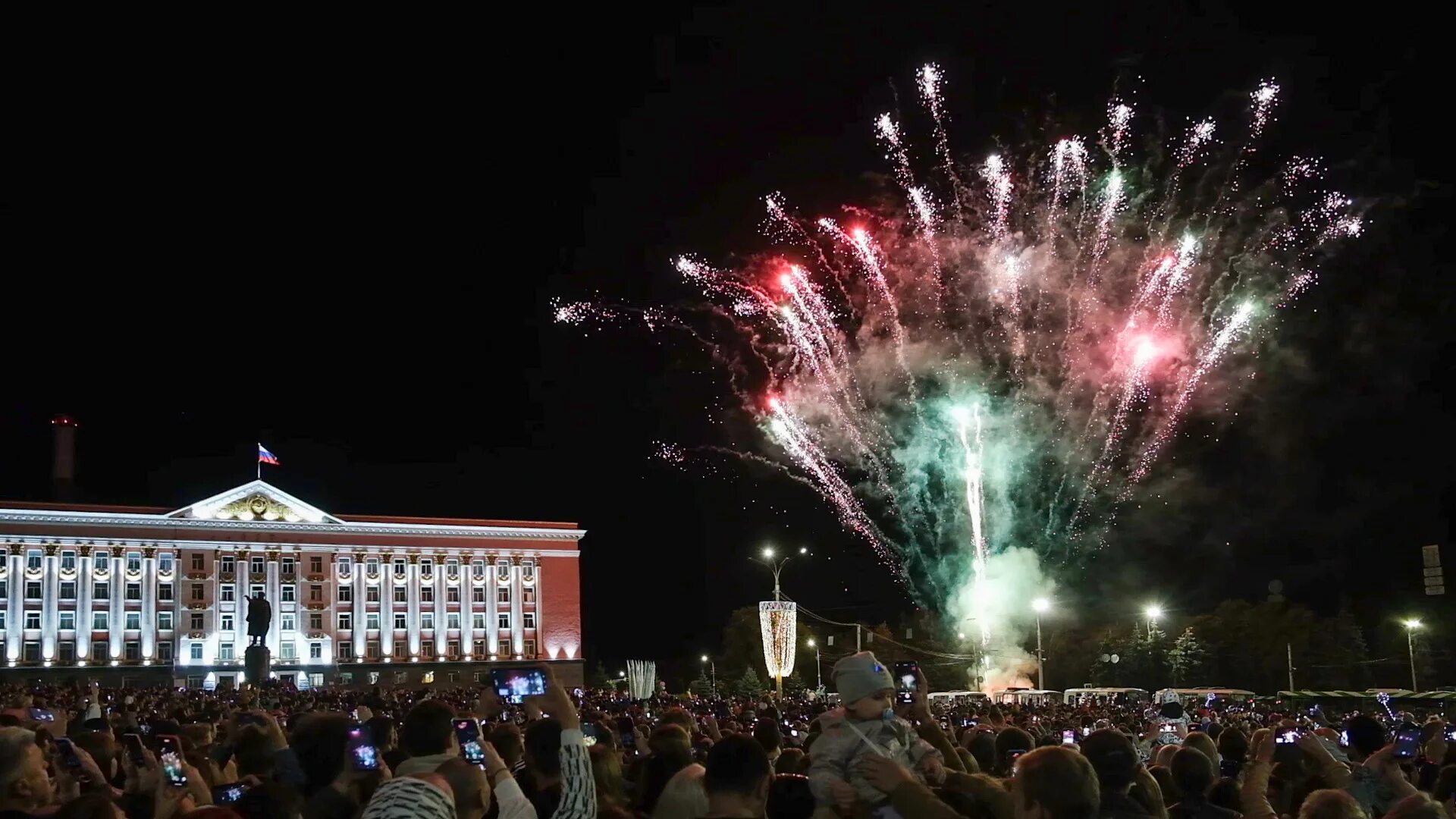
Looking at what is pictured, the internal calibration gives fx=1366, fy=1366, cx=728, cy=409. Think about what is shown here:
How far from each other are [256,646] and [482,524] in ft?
104

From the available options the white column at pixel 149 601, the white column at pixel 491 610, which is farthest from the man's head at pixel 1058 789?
the white column at pixel 491 610

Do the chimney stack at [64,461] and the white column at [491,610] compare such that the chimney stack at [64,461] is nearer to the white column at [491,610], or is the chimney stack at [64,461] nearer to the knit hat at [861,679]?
the white column at [491,610]

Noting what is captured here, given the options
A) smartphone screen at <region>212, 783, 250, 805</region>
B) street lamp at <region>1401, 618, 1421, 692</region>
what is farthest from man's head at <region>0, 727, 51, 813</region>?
street lamp at <region>1401, 618, 1421, 692</region>

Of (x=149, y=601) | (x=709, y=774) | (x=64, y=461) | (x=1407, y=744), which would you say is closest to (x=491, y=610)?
(x=149, y=601)

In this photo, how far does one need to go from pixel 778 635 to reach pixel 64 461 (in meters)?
51.2

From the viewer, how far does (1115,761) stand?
17.0ft

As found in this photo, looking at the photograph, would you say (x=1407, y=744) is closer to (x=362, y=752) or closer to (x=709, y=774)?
(x=709, y=774)

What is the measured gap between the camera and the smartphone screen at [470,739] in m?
6.38

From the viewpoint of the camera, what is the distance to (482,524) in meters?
83.3

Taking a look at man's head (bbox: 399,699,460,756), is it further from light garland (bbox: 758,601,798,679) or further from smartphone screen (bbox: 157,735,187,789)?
light garland (bbox: 758,601,798,679)

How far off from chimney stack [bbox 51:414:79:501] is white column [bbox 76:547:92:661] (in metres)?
7.08

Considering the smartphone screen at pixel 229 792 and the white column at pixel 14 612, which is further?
the white column at pixel 14 612

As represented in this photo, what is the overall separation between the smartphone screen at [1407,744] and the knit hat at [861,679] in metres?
3.20

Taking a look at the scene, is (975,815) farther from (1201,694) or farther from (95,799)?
(1201,694)
